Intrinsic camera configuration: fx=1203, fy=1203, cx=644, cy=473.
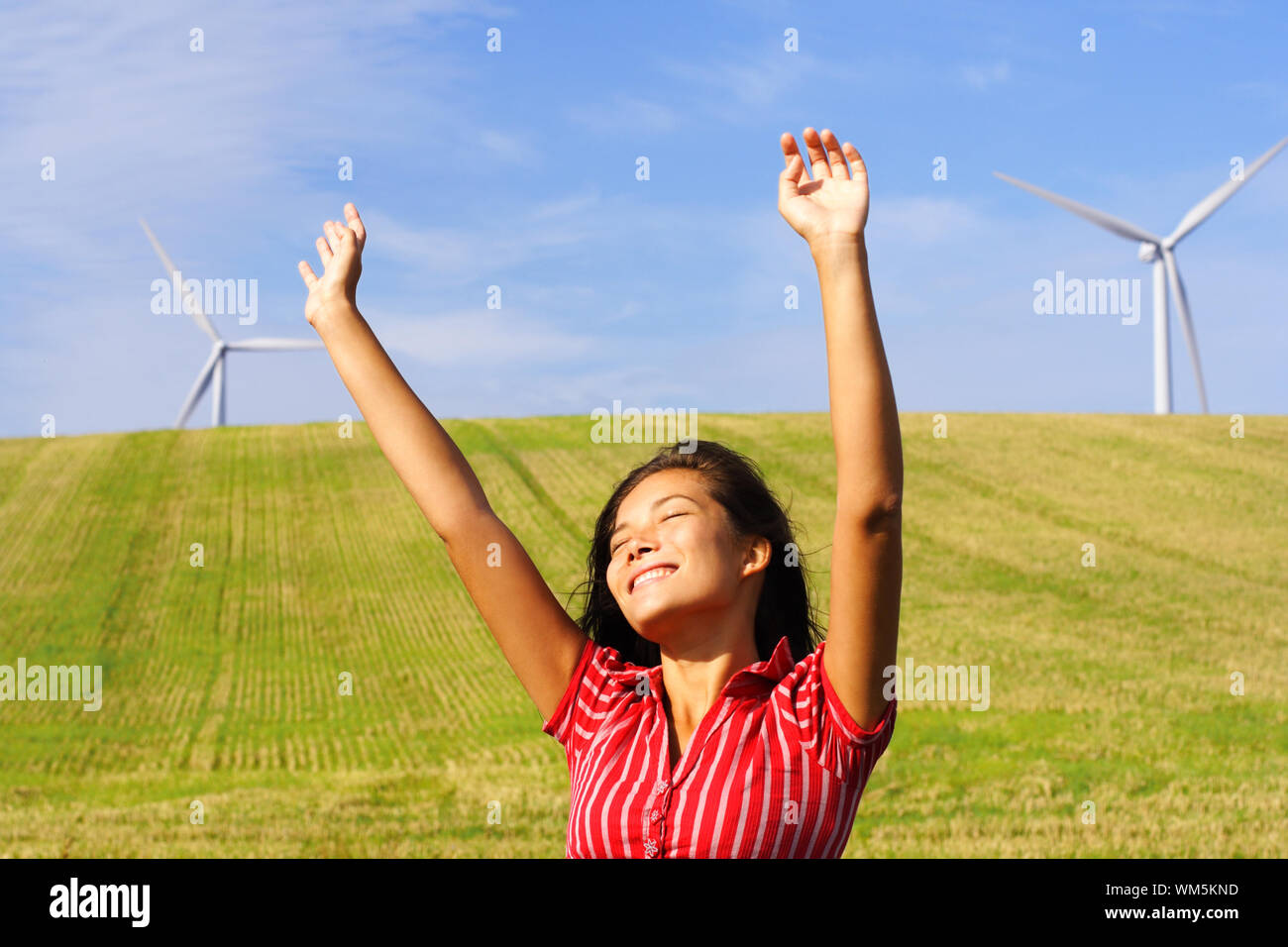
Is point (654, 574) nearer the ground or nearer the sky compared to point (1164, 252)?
nearer the ground

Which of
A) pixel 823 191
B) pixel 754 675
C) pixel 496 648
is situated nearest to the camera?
pixel 823 191

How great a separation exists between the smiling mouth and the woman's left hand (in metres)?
0.82

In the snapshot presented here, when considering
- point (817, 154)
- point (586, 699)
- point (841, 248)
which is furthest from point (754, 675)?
point (817, 154)

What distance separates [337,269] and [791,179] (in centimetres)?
123

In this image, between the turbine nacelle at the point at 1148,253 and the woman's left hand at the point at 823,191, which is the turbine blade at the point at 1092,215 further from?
the woman's left hand at the point at 823,191

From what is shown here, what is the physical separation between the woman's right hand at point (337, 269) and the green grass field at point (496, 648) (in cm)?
308

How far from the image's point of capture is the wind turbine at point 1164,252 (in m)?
42.7

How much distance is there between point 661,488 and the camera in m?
2.98

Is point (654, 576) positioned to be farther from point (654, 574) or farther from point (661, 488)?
point (661, 488)

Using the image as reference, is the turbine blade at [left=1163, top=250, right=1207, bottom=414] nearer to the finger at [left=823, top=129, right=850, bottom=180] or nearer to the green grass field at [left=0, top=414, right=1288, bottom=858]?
the green grass field at [left=0, top=414, right=1288, bottom=858]

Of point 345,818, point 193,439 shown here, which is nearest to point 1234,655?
point 345,818

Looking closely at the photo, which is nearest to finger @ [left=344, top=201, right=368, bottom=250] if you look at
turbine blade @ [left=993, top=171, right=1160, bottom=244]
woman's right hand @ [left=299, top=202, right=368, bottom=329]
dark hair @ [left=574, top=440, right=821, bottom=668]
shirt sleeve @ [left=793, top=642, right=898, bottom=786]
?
woman's right hand @ [left=299, top=202, right=368, bottom=329]

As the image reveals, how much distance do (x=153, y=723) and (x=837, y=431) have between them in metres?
30.2

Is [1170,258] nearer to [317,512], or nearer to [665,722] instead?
[317,512]
